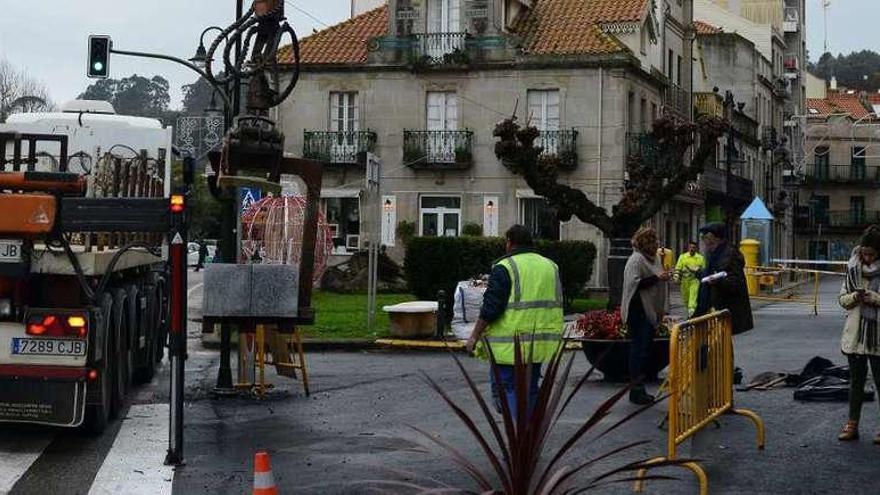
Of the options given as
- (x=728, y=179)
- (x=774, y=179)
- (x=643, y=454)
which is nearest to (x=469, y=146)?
(x=728, y=179)

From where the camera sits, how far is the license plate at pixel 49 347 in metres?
10.8

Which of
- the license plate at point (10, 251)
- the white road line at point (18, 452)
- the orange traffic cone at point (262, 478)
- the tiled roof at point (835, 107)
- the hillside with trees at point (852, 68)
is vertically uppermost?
the hillside with trees at point (852, 68)

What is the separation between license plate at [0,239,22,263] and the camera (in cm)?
1062

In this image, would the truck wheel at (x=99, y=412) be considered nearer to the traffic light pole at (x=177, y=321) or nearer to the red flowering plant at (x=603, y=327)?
the traffic light pole at (x=177, y=321)

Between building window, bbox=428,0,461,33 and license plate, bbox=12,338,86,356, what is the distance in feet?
107

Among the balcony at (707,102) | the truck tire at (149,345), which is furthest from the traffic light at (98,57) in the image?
the balcony at (707,102)

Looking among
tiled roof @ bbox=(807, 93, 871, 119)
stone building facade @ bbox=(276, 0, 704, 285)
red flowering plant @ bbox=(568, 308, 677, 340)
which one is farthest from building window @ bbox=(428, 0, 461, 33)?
tiled roof @ bbox=(807, 93, 871, 119)

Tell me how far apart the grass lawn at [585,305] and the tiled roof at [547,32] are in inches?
357

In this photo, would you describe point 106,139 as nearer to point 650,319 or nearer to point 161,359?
point 161,359

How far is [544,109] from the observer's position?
41.3 meters

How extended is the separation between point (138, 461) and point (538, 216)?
3169 centimetres

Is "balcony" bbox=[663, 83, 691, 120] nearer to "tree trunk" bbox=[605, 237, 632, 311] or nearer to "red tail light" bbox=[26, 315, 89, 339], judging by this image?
"tree trunk" bbox=[605, 237, 632, 311]

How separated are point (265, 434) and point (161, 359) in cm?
738

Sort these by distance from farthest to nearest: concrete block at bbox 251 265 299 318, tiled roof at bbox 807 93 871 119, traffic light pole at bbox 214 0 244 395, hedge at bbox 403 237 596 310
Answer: tiled roof at bbox 807 93 871 119 < hedge at bbox 403 237 596 310 < traffic light pole at bbox 214 0 244 395 < concrete block at bbox 251 265 299 318
